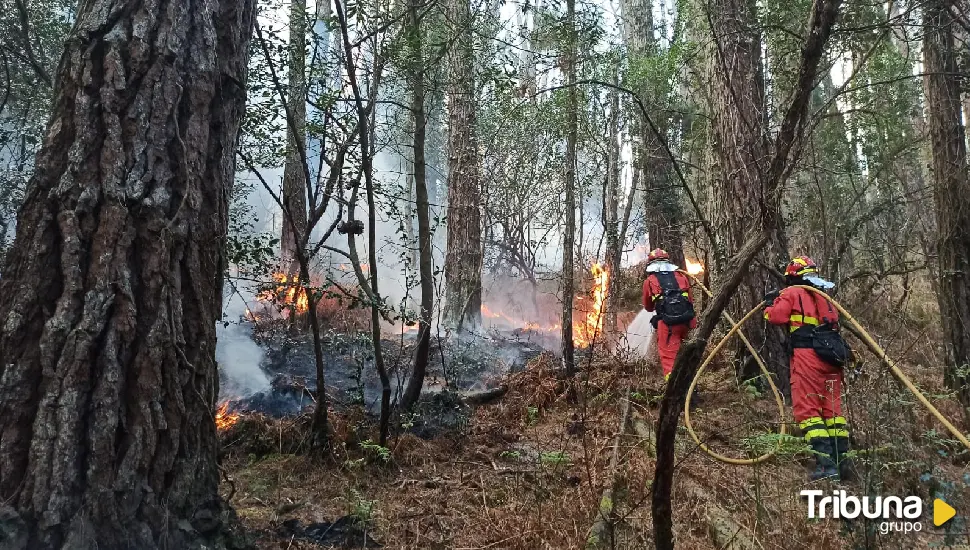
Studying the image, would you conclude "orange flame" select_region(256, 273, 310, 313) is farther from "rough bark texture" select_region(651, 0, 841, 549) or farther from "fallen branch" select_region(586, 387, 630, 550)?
"rough bark texture" select_region(651, 0, 841, 549)

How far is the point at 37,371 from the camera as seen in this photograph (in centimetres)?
209

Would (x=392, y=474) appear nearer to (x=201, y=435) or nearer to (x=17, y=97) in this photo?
(x=201, y=435)

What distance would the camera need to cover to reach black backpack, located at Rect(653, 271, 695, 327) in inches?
255

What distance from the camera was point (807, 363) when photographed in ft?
14.7

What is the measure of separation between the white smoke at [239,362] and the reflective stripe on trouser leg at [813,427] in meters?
5.29

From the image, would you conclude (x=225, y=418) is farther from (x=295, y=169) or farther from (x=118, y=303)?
(x=295, y=169)

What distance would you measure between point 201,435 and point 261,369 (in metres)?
4.15

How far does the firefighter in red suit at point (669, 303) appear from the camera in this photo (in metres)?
6.49

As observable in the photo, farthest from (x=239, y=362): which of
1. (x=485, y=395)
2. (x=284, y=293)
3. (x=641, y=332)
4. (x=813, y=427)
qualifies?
(x=641, y=332)

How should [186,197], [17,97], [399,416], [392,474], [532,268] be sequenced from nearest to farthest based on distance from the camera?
[186,197]
[392,474]
[399,416]
[17,97]
[532,268]

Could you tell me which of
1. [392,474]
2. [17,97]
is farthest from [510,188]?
[392,474]

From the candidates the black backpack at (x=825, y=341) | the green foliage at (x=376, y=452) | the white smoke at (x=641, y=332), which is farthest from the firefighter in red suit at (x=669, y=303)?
the green foliage at (x=376, y=452)

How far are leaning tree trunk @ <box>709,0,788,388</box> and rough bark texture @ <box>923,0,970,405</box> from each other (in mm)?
1789

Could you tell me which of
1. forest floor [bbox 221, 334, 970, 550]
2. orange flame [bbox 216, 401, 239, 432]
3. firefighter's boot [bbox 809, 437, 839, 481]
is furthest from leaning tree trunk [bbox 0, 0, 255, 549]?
firefighter's boot [bbox 809, 437, 839, 481]
